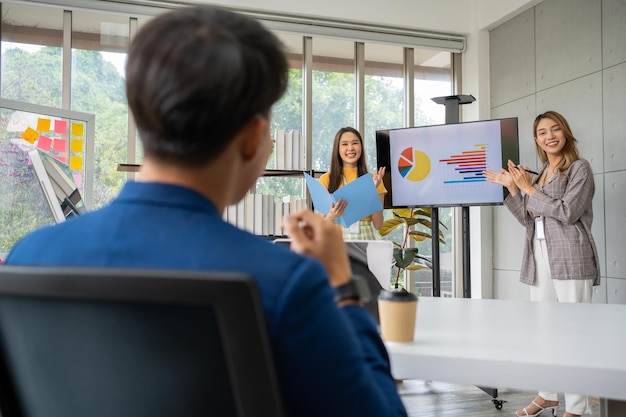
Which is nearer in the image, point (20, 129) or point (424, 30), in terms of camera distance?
point (20, 129)

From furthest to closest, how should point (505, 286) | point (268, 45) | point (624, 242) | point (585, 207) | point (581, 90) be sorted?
point (505, 286) → point (581, 90) → point (624, 242) → point (585, 207) → point (268, 45)

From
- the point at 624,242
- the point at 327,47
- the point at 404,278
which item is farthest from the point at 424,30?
the point at 624,242

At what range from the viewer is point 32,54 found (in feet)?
15.3

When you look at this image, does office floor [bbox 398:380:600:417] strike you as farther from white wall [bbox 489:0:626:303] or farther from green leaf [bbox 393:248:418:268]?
white wall [bbox 489:0:626:303]

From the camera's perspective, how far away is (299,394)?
490 millimetres

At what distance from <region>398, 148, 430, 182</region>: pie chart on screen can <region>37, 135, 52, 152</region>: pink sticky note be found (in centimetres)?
225

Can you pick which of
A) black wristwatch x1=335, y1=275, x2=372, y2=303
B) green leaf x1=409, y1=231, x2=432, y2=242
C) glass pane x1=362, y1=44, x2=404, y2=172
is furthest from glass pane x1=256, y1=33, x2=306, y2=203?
black wristwatch x1=335, y1=275, x2=372, y2=303

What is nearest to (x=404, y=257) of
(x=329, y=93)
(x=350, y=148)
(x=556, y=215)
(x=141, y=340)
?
(x=350, y=148)

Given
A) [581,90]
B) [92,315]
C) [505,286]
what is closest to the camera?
[92,315]

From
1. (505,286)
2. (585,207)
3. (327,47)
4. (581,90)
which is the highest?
(327,47)

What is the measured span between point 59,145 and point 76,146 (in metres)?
0.13

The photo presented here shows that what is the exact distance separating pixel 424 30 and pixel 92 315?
18.2ft

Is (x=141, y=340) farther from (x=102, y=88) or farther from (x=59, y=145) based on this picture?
(x=102, y=88)

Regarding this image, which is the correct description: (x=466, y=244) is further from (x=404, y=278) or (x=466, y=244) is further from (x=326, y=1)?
(x=326, y=1)
